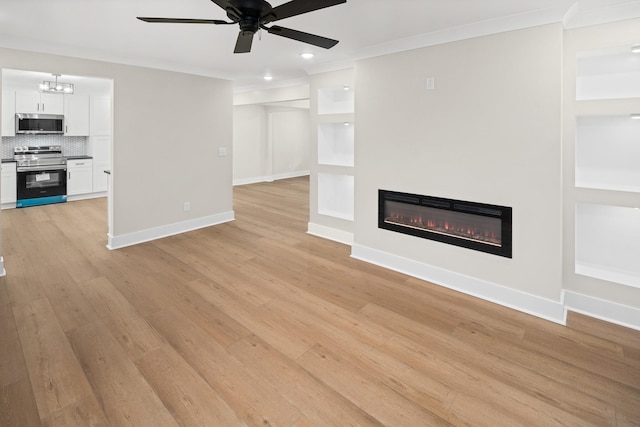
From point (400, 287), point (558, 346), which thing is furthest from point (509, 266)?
point (400, 287)

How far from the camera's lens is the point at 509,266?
3.14 meters

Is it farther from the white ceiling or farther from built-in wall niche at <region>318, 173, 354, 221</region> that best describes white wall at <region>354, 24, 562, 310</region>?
built-in wall niche at <region>318, 173, 354, 221</region>

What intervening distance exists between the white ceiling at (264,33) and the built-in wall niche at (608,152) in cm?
81

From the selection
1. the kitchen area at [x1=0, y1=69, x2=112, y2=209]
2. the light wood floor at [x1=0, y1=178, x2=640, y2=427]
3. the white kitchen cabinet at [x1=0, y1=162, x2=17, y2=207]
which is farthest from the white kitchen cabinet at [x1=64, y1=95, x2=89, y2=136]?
the light wood floor at [x1=0, y1=178, x2=640, y2=427]

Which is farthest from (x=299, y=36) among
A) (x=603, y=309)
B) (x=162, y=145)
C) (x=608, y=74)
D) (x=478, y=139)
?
(x=162, y=145)

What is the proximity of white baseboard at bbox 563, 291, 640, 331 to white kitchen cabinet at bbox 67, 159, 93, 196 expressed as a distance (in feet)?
29.6

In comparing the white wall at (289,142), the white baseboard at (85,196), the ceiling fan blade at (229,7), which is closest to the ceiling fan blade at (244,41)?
the ceiling fan blade at (229,7)

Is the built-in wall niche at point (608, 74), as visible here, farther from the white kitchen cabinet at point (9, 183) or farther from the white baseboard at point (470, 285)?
the white kitchen cabinet at point (9, 183)

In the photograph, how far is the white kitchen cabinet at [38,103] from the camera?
6.79 metres

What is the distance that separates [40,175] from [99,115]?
1.81 meters

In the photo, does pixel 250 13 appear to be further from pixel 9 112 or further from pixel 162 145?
pixel 9 112

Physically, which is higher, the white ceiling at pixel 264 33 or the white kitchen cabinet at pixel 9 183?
the white ceiling at pixel 264 33

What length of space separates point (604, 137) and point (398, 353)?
8.48 ft

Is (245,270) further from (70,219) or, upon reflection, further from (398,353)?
(70,219)
